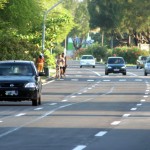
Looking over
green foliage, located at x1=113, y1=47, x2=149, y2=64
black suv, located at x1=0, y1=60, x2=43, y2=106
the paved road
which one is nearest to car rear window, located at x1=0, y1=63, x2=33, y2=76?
black suv, located at x1=0, y1=60, x2=43, y2=106

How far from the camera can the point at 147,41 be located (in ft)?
455

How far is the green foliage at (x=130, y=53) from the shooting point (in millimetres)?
124875

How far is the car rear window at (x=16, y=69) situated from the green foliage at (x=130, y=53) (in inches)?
3641

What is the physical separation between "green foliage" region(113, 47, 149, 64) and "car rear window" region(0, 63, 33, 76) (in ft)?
303

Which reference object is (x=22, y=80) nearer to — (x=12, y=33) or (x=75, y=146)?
(x=75, y=146)

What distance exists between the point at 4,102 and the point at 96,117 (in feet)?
30.2

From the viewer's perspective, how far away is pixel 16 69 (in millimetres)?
31812

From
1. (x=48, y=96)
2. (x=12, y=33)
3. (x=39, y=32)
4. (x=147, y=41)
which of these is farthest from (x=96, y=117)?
(x=147, y=41)

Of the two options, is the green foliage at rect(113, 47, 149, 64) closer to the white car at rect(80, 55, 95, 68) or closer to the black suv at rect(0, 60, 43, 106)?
the white car at rect(80, 55, 95, 68)

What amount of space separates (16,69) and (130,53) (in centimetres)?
9590

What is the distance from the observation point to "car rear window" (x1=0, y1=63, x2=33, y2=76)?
31547 millimetres

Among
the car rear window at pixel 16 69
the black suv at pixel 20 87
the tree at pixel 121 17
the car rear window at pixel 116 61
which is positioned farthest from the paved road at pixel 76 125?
the tree at pixel 121 17

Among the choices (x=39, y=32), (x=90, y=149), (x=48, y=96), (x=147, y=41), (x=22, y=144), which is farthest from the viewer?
(x=147, y=41)

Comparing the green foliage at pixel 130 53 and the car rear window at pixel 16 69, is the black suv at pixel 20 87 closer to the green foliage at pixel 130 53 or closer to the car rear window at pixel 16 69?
the car rear window at pixel 16 69
